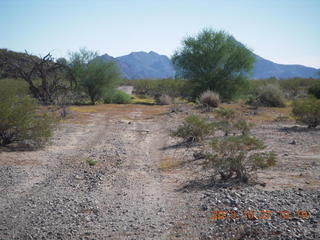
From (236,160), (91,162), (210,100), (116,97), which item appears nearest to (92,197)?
(91,162)

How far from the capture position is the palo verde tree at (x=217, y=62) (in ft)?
107

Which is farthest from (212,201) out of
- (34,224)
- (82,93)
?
(82,93)

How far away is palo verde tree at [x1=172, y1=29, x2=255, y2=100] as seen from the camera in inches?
1288

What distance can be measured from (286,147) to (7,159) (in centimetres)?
911

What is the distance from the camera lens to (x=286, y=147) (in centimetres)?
1153

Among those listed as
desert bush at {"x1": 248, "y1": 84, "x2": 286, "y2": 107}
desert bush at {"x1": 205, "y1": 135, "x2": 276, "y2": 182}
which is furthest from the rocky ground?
desert bush at {"x1": 248, "y1": 84, "x2": 286, "y2": 107}

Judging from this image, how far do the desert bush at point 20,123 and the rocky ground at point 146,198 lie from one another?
2.27ft

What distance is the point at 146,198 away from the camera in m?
6.70

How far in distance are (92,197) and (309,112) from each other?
1305cm

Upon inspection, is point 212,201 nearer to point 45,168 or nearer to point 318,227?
point 318,227

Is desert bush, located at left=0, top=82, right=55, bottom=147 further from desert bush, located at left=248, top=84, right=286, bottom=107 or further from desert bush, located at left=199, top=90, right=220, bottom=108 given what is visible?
desert bush, located at left=248, top=84, right=286, bottom=107

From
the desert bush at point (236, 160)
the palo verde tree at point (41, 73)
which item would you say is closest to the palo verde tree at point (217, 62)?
the palo verde tree at point (41, 73)
